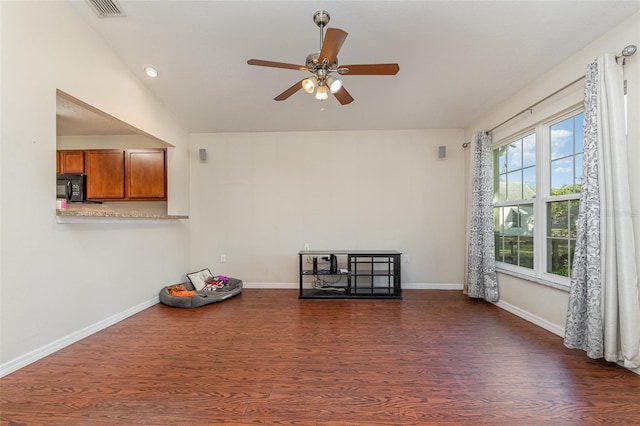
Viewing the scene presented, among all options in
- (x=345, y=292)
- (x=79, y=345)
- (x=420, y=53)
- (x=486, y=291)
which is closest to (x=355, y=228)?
(x=345, y=292)

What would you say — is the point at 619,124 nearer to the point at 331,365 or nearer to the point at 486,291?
the point at 486,291

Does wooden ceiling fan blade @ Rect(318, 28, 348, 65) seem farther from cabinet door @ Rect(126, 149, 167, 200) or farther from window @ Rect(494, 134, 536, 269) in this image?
cabinet door @ Rect(126, 149, 167, 200)

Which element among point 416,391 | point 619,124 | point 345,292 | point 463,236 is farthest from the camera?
point 463,236

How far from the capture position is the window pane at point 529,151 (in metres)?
3.15

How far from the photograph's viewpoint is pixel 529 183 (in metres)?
3.23

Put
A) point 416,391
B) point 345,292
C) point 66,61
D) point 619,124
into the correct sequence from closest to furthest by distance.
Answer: point 416,391 → point 619,124 → point 66,61 → point 345,292

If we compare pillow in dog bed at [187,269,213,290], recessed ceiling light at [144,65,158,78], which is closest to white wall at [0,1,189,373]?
recessed ceiling light at [144,65,158,78]

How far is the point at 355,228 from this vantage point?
452 centimetres

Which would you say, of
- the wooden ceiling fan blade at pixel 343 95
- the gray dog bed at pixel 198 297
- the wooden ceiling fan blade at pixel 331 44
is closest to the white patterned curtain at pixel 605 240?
the wooden ceiling fan blade at pixel 343 95

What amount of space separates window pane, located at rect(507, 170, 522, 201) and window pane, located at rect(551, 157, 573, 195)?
490 mm

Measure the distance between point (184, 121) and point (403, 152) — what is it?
3.45 metres

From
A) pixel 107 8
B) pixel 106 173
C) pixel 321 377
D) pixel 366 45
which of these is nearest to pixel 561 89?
pixel 366 45

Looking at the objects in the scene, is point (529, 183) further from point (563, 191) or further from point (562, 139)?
point (562, 139)

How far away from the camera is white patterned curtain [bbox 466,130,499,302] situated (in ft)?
11.9
